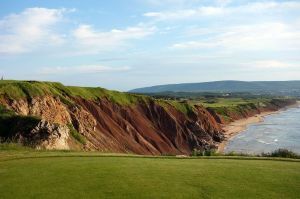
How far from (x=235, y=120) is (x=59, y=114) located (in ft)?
273

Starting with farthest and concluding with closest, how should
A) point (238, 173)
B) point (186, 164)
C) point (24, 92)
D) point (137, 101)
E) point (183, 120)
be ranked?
point (183, 120), point (137, 101), point (24, 92), point (186, 164), point (238, 173)

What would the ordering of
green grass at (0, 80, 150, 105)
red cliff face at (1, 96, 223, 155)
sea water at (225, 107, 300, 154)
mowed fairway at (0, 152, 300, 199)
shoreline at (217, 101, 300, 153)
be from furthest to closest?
shoreline at (217, 101, 300, 153) → sea water at (225, 107, 300, 154) → red cliff face at (1, 96, 223, 155) → green grass at (0, 80, 150, 105) → mowed fairway at (0, 152, 300, 199)

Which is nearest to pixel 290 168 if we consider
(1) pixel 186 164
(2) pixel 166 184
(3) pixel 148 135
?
(1) pixel 186 164

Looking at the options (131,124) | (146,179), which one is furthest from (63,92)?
(146,179)

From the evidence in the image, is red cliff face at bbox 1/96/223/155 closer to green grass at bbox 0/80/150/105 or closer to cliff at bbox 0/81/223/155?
cliff at bbox 0/81/223/155

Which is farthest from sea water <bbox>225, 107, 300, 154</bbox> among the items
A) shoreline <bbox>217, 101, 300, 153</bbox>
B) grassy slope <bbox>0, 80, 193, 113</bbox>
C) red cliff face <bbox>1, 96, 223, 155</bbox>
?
grassy slope <bbox>0, 80, 193, 113</bbox>

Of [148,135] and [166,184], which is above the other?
[166,184]

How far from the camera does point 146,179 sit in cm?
1390

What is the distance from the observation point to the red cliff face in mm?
48441

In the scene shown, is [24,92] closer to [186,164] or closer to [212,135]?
[186,164]

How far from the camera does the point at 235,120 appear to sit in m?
124

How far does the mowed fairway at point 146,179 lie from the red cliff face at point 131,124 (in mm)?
21778

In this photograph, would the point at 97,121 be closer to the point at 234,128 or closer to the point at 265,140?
the point at 265,140

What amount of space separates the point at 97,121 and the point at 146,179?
1798 inches
